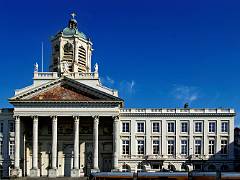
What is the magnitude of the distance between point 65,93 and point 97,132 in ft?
27.4

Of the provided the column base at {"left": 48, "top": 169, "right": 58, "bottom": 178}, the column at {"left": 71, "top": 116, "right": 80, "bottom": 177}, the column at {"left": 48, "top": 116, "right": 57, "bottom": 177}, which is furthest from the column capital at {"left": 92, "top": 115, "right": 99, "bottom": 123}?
the column base at {"left": 48, "top": 169, "right": 58, "bottom": 178}

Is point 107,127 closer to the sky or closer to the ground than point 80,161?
closer to the sky

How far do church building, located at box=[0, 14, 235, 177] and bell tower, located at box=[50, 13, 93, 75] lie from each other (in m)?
6.19

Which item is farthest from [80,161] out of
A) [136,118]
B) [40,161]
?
[136,118]

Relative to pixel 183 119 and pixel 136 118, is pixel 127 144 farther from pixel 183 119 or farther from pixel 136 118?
pixel 183 119

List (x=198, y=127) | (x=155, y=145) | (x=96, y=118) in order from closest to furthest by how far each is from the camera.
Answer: (x=96, y=118) → (x=198, y=127) → (x=155, y=145)

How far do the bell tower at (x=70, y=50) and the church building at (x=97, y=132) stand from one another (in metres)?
6.19

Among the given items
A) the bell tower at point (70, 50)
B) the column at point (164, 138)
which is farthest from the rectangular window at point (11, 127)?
the column at point (164, 138)

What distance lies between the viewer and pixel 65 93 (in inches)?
3159

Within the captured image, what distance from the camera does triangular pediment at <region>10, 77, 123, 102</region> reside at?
261ft

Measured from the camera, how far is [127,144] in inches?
3290

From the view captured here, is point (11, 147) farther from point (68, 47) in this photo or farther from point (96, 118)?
point (68, 47)

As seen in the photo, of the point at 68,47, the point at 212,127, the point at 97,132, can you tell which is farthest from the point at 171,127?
the point at 68,47

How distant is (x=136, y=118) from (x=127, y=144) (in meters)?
4.73
